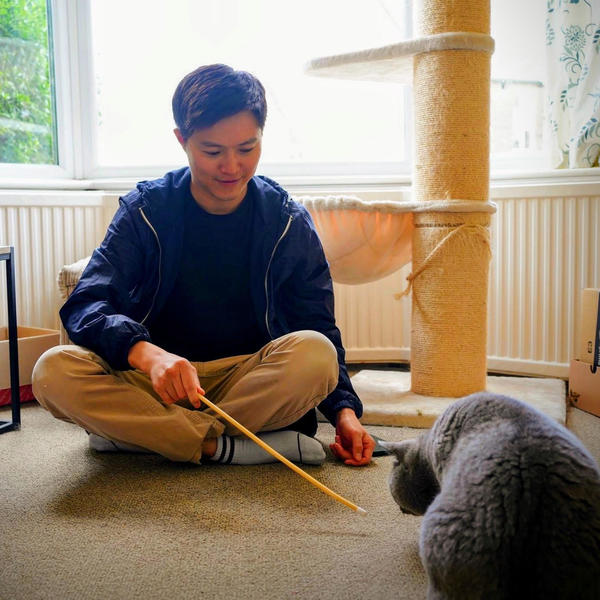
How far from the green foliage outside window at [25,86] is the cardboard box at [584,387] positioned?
1.89 meters

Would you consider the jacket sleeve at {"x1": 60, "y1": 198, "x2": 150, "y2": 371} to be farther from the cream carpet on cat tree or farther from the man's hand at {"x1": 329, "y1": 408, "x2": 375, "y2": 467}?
the cream carpet on cat tree

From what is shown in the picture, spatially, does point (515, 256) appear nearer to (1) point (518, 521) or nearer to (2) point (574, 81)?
(2) point (574, 81)

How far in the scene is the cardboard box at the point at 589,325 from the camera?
1943 millimetres

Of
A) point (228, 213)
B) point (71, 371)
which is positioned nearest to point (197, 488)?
point (71, 371)

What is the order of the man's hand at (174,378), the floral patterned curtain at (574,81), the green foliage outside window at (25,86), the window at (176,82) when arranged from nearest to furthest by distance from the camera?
the man's hand at (174,378), the floral patterned curtain at (574,81), the green foliage outside window at (25,86), the window at (176,82)

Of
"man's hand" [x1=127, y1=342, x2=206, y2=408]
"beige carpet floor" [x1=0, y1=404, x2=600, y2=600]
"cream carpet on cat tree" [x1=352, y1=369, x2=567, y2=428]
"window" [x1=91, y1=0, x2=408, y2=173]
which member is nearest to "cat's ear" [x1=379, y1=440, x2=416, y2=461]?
"beige carpet floor" [x1=0, y1=404, x2=600, y2=600]

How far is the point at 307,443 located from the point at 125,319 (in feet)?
1.44

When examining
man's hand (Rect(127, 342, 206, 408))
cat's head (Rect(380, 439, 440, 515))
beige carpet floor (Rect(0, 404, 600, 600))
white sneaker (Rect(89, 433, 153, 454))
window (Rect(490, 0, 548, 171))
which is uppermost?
window (Rect(490, 0, 548, 171))

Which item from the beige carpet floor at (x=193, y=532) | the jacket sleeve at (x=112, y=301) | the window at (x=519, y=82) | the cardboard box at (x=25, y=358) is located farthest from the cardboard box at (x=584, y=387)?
the cardboard box at (x=25, y=358)

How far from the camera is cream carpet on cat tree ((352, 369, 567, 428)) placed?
1801mm

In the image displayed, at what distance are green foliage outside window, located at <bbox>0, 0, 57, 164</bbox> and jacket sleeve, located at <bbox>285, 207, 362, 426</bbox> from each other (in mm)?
1365

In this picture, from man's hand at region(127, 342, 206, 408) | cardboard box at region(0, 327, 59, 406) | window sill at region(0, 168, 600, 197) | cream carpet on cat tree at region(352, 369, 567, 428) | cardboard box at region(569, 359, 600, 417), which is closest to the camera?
man's hand at region(127, 342, 206, 408)

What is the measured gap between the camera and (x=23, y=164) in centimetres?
252

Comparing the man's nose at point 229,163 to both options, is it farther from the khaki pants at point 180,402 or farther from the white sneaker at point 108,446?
the white sneaker at point 108,446
